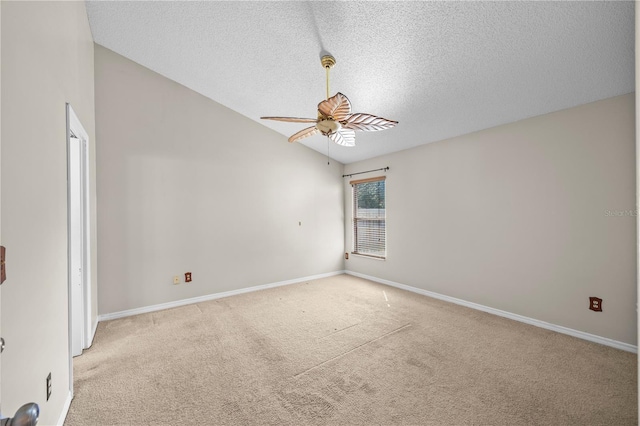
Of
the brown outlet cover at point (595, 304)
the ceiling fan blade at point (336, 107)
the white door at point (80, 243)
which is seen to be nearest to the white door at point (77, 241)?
the white door at point (80, 243)

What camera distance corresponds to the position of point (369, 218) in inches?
196

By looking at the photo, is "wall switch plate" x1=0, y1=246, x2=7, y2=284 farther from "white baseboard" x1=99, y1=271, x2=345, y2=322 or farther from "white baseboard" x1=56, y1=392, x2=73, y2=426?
"white baseboard" x1=99, y1=271, x2=345, y2=322

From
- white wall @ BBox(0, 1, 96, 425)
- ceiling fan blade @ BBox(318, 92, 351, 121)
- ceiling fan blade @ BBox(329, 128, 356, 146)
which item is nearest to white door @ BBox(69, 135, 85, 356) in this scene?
white wall @ BBox(0, 1, 96, 425)

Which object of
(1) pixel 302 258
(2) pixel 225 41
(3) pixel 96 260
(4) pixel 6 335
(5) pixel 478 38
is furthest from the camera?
(1) pixel 302 258

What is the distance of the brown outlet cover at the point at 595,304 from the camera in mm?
2518

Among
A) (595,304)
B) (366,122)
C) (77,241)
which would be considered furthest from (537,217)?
(77,241)

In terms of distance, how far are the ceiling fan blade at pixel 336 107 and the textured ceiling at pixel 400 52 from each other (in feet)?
2.32

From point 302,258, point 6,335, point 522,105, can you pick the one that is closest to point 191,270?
point 302,258

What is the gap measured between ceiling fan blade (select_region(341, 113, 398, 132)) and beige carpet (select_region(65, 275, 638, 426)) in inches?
78.1

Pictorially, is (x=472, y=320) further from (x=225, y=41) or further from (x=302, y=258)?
(x=225, y=41)

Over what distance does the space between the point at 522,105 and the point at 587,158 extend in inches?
30.6

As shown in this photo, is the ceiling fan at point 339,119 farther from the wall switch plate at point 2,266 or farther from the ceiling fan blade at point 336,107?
the wall switch plate at point 2,266

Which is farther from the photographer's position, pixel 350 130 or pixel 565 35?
pixel 350 130

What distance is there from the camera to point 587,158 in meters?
2.57
